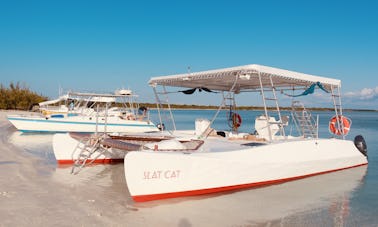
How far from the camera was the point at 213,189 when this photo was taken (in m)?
7.42

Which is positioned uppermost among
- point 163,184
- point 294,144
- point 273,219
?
point 294,144

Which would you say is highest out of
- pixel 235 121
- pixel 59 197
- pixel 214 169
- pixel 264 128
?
pixel 235 121

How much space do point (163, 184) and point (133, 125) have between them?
17711 millimetres

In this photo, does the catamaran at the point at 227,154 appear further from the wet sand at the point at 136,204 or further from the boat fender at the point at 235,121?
the boat fender at the point at 235,121

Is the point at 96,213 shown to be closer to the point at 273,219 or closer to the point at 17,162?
the point at 273,219

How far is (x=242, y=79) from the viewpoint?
9.20 metres

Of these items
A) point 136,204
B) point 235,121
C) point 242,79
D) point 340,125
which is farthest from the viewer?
point 235,121

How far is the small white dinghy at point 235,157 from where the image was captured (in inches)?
266

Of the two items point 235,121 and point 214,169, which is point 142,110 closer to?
point 235,121

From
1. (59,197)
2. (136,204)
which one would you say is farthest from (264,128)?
(59,197)

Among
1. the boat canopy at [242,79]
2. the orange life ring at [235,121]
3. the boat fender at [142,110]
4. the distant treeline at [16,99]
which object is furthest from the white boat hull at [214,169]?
the distant treeline at [16,99]

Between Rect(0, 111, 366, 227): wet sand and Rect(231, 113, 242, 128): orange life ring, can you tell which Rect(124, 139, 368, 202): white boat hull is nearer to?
Rect(0, 111, 366, 227): wet sand

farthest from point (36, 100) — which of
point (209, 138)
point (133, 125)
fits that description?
point (209, 138)

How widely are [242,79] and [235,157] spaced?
2570mm
